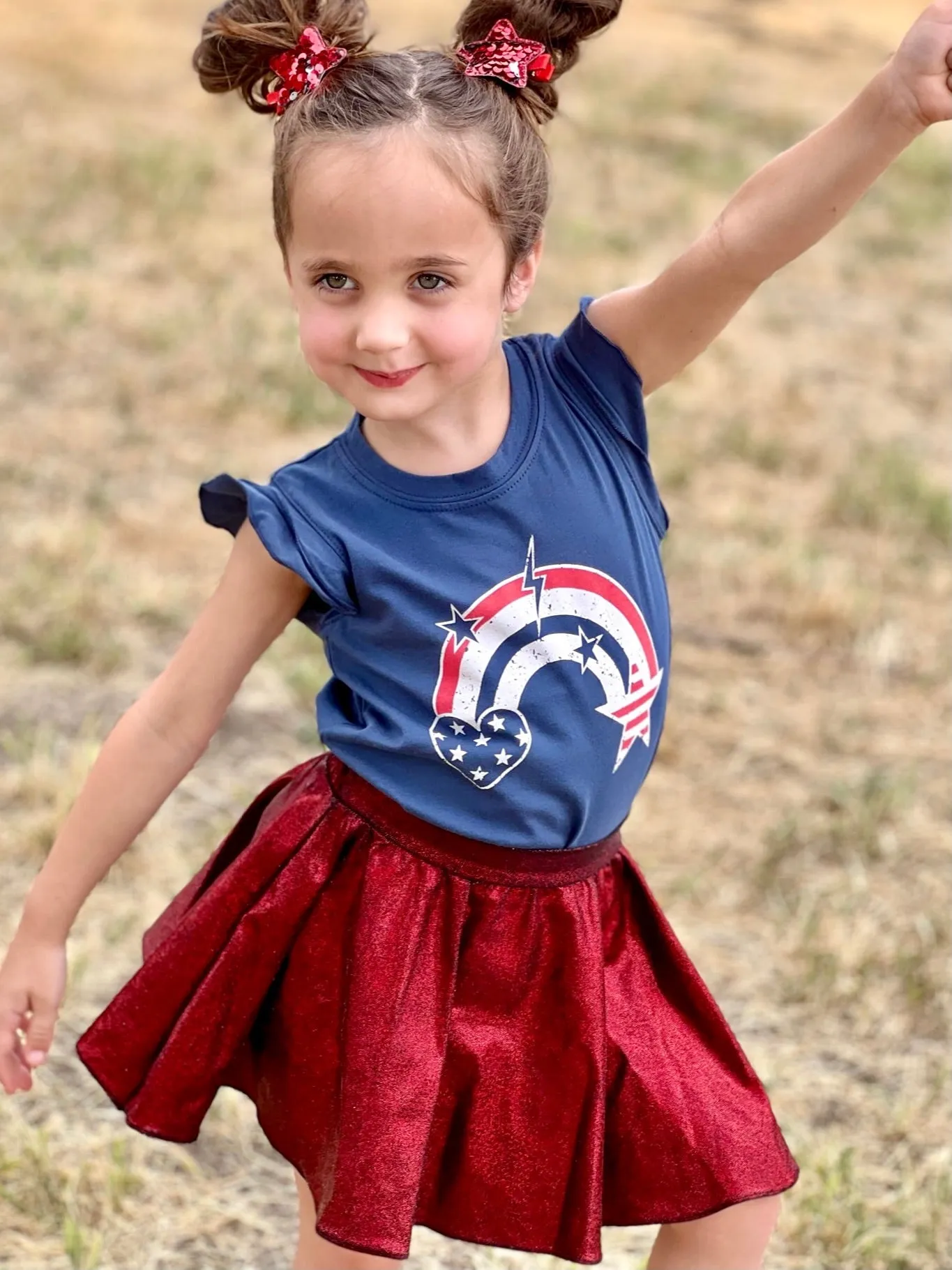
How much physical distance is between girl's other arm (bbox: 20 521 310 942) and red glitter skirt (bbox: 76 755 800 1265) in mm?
108

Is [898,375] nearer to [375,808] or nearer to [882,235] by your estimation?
[882,235]

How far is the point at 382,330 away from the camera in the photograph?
1.38 metres

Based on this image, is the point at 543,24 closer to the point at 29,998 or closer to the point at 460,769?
the point at 460,769

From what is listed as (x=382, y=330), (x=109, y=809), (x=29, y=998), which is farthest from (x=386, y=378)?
(x=29, y=998)

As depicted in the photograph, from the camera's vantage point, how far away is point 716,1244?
1635mm

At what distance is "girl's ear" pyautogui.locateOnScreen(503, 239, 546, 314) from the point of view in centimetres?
152

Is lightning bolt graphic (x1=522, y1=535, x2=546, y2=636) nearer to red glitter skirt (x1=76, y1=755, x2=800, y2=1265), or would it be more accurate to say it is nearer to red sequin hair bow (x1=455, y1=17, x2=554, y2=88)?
red glitter skirt (x1=76, y1=755, x2=800, y2=1265)

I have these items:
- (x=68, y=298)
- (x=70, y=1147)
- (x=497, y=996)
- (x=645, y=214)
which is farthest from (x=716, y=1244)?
(x=645, y=214)

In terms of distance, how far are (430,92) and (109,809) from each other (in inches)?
27.9

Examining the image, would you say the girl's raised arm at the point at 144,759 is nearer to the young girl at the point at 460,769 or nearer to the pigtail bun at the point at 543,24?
the young girl at the point at 460,769

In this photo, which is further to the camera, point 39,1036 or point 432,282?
point 39,1036

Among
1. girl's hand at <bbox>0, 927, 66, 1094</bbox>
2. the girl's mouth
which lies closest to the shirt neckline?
the girl's mouth

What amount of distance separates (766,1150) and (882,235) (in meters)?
5.93

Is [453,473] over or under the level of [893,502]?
under
